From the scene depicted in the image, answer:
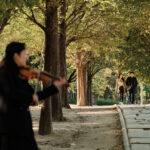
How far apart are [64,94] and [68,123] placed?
7.04 meters

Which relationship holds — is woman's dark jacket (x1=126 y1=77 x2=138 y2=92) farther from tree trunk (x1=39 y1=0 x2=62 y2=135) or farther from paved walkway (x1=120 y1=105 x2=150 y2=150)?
tree trunk (x1=39 y1=0 x2=62 y2=135)

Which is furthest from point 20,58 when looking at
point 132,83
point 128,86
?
point 128,86

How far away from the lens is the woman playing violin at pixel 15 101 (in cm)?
405

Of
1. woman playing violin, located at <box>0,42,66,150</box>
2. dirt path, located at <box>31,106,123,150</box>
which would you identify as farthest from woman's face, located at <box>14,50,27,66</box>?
dirt path, located at <box>31,106,123,150</box>

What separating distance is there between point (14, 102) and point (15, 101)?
0.08 feet

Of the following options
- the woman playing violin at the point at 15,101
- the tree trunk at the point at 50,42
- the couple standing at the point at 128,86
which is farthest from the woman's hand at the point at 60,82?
the couple standing at the point at 128,86

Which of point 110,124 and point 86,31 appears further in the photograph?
point 86,31

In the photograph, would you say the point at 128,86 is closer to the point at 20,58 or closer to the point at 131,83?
the point at 131,83

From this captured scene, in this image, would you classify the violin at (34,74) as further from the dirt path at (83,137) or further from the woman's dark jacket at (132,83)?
the woman's dark jacket at (132,83)

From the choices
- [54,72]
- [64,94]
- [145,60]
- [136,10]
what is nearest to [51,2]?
[54,72]

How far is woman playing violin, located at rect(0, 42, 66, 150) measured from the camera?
4047 millimetres

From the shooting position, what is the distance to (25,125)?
4.30 meters

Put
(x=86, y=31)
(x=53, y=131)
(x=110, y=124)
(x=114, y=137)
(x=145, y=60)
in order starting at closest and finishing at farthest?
(x=114, y=137) < (x=53, y=131) < (x=110, y=124) < (x=86, y=31) < (x=145, y=60)

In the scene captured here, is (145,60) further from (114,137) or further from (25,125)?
(25,125)
